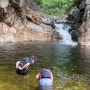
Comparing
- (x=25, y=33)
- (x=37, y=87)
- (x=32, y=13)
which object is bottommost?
(x=37, y=87)

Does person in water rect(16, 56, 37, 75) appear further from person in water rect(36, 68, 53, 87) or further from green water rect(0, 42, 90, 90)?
person in water rect(36, 68, 53, 87)

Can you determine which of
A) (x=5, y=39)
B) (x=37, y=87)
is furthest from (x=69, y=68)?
(x=5, y=39)

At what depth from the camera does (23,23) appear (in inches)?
2016

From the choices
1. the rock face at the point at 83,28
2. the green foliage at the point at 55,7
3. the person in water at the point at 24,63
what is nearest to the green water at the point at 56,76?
the person in water at the point at 24,63

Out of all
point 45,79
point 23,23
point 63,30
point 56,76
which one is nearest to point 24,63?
point 56,76

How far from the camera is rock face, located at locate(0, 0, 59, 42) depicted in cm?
4828

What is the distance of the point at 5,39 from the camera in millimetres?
47406

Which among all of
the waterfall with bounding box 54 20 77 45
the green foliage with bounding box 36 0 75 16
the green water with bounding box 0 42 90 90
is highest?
the green foliage with bounding box 36 0 75 16

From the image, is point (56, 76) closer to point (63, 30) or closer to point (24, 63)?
point (24, 63)

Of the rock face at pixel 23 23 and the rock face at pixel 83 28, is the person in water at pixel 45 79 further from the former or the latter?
the rock face at pixel 23 23

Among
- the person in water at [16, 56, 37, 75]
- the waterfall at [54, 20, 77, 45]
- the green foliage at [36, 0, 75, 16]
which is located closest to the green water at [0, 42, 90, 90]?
the person in water at [16, 56, 37, 75]

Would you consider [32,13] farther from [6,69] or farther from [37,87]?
[37,87]

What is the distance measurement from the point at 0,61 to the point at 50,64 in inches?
177

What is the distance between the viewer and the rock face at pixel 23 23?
48281 mm
